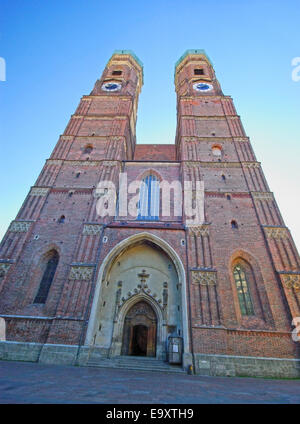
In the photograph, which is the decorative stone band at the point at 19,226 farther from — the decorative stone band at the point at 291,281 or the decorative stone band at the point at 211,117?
the decorative stone band at the point at 211,117

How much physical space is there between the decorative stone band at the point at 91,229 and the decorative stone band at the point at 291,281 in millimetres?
10252

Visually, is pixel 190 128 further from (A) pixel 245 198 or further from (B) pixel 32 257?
(B) pixel 32 257

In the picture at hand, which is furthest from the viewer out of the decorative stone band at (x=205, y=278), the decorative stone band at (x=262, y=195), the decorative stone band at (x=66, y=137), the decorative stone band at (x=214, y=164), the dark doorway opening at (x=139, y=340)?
the decorative stone band at (x=66, y=137)

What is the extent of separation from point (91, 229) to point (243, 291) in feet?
30.1

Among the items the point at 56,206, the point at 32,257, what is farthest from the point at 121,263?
the point at 56,206

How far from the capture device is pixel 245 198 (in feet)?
47.9

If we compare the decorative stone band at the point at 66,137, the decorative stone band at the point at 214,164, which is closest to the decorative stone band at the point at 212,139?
the decorative stone band at the point at 214,164

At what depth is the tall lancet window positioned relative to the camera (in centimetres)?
1529

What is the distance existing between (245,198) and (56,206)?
1278 cm

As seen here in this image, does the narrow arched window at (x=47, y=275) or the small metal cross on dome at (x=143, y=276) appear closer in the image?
the narrow arched window at (x=47, y=275)

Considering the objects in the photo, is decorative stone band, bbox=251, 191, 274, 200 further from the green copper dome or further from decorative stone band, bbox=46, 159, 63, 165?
the green copper dome

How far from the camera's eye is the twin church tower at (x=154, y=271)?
381 inches

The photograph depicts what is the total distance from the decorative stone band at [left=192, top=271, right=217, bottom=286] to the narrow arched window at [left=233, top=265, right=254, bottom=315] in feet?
5.45

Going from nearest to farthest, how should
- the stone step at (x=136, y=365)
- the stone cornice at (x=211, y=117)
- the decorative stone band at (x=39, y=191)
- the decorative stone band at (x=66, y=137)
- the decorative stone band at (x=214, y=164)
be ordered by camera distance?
the stone step at (x=136, y=365) < the decorative stone band at (x=39, y=191) < the decorative stone band at (x=214, y=164) < the decorative stone band at (x=66, y=137) < the stone cornice at (x=211, y=117)
